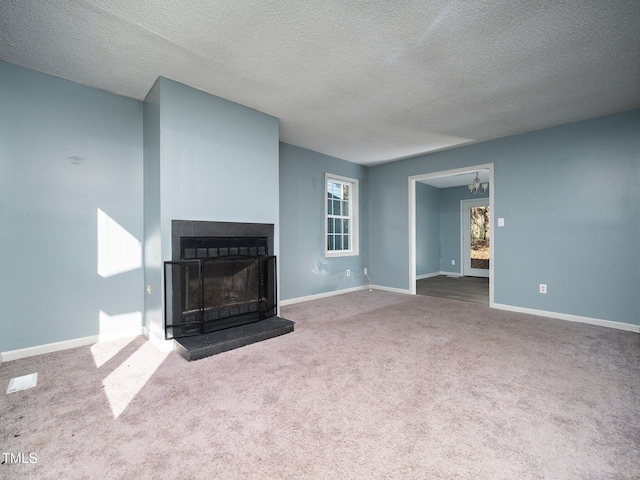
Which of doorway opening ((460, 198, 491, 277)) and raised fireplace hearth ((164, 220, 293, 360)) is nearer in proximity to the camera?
raised fireplace hearth ((164, 220, 293, 360))

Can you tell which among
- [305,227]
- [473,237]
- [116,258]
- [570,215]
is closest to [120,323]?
[116,258]

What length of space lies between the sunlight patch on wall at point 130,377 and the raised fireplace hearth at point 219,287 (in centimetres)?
23

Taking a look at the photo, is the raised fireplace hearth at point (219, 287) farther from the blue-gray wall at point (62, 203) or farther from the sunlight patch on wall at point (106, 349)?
the blue-gray wall at point (62, 203)

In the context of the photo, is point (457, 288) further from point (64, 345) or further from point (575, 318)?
point (64, 345)

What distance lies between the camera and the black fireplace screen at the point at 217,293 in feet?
9.02

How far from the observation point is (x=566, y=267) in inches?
150

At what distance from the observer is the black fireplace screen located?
275cm

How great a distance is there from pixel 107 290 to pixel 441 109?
414 centimetres

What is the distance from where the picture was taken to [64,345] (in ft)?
8.99

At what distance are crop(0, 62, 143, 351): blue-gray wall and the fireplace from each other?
754 mm

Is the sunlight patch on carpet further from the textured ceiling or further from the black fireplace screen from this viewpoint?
the textured ceiling

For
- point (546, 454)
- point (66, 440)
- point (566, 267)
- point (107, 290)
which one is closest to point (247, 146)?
point (107, 290)

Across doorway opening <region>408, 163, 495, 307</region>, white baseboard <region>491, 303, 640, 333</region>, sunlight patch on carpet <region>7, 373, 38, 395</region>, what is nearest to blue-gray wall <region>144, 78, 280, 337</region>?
sunlight patch on carpet <region>7, 373, 38, 395</region>

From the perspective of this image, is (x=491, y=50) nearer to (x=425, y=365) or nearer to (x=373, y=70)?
(x=373, y=70)
